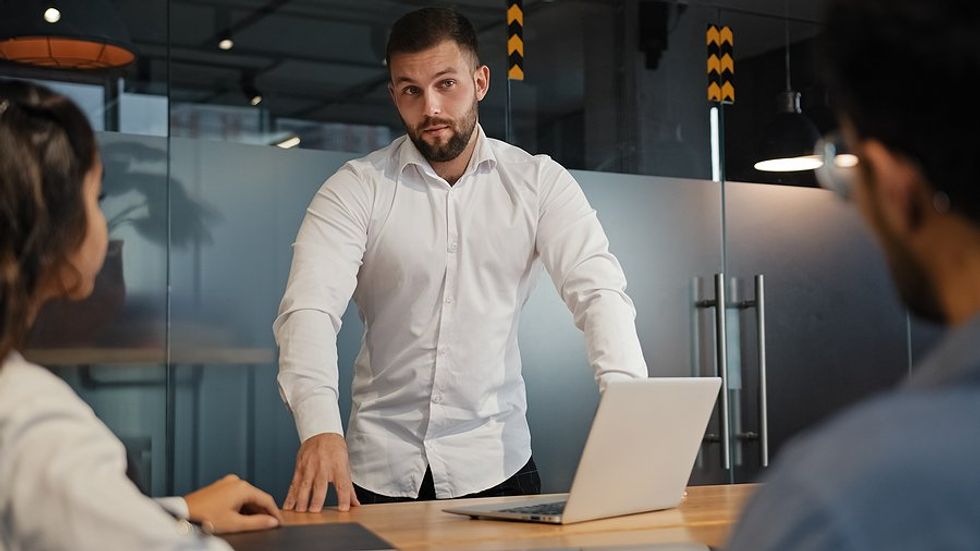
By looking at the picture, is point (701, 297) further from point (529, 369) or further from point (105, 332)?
point (105, 332)

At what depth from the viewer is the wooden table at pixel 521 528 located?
1.72 metres

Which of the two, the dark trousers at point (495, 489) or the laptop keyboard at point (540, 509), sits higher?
the laptop keyboard at point (540, 509)

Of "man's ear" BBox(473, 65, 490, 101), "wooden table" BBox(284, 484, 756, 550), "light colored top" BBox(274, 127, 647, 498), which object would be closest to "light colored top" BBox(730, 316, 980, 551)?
"wooden table" BBox(284, 484, 756, 550)

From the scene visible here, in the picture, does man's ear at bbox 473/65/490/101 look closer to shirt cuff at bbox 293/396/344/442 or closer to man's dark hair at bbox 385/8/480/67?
man's dark hair at bbox 385/8/480/67

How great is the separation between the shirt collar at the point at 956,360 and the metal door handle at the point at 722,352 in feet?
12.8

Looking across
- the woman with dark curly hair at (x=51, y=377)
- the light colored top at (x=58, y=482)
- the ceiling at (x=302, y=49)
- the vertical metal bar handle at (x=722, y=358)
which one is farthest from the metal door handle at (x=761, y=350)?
the light colored top at (x=58, y=482)

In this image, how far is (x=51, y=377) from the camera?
3.75 ft

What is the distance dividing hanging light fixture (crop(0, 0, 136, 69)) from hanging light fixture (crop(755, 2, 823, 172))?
2.40 meters

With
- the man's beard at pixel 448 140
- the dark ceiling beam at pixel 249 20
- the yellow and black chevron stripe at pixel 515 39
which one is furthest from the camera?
the yellow and black chevron stripe at pixel 515 39

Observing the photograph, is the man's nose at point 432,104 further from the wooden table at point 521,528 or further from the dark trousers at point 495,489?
the wooden table at point 521,528

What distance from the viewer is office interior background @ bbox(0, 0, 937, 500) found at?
12.2 ft

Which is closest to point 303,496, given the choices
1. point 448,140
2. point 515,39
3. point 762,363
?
point 448,140

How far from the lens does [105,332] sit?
369cm

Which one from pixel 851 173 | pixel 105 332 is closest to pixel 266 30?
pixel 105 332
